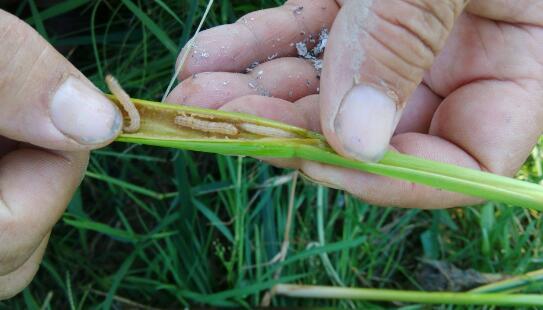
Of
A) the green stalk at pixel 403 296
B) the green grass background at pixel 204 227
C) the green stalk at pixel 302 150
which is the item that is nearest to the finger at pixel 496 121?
the green stalk at pixel 302 150

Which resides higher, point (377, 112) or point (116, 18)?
point (377, 112)

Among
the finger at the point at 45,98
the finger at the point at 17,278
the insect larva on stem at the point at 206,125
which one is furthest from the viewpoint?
the finger at the point at 17,278

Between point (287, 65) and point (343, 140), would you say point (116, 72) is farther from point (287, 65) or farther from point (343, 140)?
point (343, 140)

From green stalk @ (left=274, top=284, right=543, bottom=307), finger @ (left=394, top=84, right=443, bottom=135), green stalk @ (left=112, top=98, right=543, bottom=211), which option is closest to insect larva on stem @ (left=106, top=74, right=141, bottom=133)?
green stalk @ (left=112, top=98, right=543, bottom=211)

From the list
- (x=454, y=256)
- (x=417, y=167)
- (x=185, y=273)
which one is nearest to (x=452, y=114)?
(x=417, y=167)

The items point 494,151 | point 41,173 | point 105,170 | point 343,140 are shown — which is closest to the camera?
point 343,140

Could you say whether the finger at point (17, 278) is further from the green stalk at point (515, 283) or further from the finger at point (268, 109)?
the green stalk at point (515, 283)
